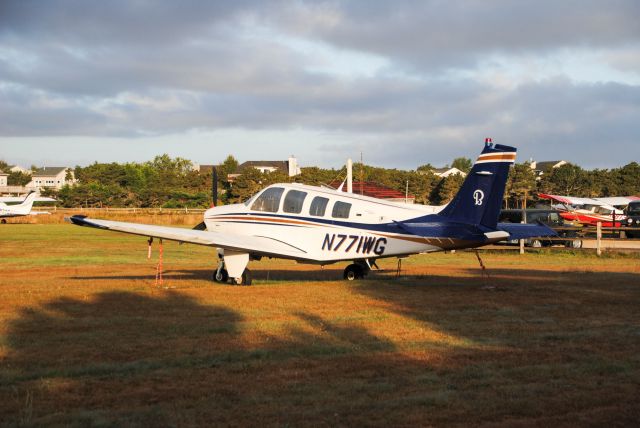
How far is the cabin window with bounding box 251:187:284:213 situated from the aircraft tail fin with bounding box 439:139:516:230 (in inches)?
179

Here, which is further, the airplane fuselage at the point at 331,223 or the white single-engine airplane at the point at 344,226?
the airplane fuselage at the point at 331,223

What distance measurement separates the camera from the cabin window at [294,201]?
1874 cm

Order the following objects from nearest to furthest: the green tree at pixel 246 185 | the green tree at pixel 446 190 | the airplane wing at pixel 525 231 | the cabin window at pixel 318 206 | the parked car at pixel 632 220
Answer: the cabin window at pixel 318 206, the airplane wing at pixel 525 231, the parked car at pixel 632 220, the green tree at pixel 246 185, the green tree at pixel 446 190

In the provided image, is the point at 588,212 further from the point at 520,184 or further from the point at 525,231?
the point at 520,184

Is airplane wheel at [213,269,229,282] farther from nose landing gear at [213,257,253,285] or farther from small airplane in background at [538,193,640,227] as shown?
small airplane in background at [538,193,640,227]

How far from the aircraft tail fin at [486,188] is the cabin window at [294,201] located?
3806mm

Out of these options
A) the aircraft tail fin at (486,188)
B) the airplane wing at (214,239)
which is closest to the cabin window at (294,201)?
the airplane wing at (214,239)

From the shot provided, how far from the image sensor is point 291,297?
51.7 feet

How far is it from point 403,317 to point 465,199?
4.83 meters

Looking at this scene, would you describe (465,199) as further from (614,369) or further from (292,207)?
(614,369)

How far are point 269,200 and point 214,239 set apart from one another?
2.13 metres

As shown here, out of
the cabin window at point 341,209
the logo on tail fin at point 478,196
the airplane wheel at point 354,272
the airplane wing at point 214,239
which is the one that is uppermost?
the logo on tail fin at point 478,196

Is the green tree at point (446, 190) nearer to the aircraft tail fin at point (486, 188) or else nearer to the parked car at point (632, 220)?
the parked car at point (632, 220)

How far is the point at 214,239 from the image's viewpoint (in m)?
17.8
